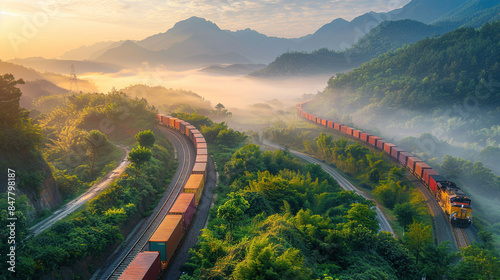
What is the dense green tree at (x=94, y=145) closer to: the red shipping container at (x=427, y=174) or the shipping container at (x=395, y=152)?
the red shipping container at (x=427, y=174)

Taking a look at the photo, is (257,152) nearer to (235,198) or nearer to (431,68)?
(235,198)

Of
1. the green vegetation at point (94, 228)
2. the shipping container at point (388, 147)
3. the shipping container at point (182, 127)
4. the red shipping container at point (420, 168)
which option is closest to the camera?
the green vegetation at point (94, 228)

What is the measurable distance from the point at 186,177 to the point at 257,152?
1381 centimetres

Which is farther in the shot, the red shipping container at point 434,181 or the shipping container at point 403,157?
the shipping container at point 403,157

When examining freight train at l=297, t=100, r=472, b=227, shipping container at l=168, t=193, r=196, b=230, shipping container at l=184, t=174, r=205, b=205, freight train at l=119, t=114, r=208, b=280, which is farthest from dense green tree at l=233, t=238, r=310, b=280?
freight train at l=297, t=100, r=472, b=227

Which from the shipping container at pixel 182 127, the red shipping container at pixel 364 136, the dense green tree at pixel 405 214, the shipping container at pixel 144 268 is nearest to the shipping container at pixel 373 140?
the red shipping container at pixel 364 136

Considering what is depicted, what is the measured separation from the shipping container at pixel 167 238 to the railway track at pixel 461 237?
1315 inches

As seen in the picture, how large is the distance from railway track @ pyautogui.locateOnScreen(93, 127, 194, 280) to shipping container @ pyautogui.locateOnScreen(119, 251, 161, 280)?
13.7 ft

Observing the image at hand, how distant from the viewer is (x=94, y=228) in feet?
96.7

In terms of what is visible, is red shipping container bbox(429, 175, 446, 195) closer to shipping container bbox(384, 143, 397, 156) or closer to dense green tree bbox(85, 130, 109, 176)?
shipping container bbox(384, 143, 397, 156)

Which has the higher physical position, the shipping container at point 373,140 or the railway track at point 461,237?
the shipping container at point 373,140

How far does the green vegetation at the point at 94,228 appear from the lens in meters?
23.3

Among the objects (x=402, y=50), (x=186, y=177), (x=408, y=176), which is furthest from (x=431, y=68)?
(x=186, y=177)

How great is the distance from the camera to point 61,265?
24641 mm
